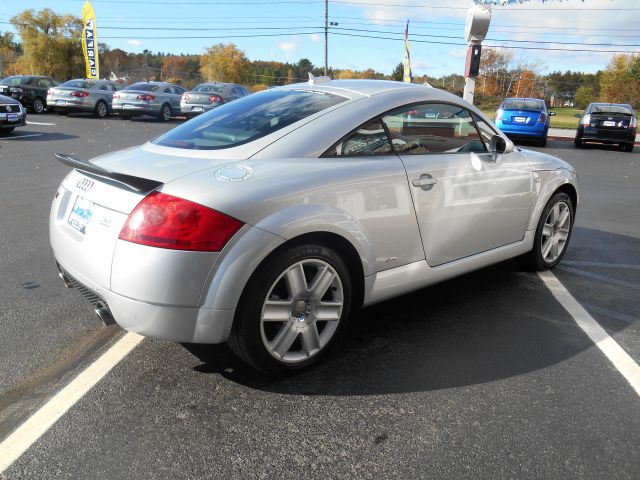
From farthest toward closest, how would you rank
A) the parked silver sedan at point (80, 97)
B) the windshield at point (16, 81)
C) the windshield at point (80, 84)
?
the windshield at point (16, 81), the windshield at point (80, 84), the parked silver sedan at point (80, 97)

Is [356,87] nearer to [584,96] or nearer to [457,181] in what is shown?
[457,181]

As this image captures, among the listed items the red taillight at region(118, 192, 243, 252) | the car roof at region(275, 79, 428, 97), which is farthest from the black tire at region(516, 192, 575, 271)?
the red taillight at region(118, 192, 243, 252)

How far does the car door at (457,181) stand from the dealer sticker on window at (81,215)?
172 centimetres

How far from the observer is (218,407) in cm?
253

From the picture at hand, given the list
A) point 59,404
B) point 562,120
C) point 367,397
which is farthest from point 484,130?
point 562,120

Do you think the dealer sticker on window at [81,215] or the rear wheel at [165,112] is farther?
the rear wheel at [165,112]

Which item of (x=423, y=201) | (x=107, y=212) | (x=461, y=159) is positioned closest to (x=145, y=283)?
(x=107, y=212)

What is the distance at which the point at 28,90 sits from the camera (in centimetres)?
2222

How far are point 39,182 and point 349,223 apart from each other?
6.76m

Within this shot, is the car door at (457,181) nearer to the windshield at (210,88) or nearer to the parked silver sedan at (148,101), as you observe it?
the windshield at (210,88)

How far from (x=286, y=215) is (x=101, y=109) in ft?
71.9

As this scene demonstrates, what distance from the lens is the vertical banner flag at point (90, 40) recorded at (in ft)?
107

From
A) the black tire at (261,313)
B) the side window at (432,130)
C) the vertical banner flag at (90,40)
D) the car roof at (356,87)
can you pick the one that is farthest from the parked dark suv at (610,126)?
the vertical banner flag at (90,40)

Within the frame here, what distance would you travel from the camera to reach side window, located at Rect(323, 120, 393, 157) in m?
2.95
